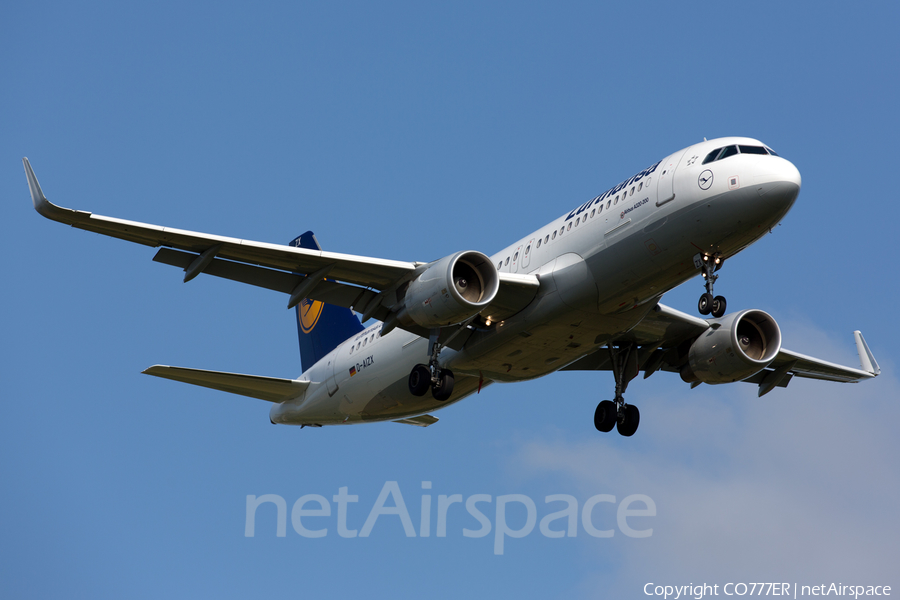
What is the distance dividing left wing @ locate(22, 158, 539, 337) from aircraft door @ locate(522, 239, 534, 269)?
109 cm

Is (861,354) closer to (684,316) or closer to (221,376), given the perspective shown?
(684,316)

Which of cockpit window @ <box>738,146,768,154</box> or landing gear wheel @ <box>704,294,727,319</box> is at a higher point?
cockpit window @ <box>738,146,768,154</box>

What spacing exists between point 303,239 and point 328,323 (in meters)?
3.58

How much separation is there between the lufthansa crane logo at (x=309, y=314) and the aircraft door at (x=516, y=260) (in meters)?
10.0

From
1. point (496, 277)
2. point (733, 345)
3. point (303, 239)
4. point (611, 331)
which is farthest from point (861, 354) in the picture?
point (303, 239)

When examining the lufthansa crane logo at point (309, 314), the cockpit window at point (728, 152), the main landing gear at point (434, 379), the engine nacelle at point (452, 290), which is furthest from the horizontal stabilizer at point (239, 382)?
the cockpit window at point (728, 152)

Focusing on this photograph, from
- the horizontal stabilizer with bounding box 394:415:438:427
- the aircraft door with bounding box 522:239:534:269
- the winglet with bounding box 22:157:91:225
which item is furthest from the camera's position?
the horizontal stabilizer with bounding box 394:415:438:427

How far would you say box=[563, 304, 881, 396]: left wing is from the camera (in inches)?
1144

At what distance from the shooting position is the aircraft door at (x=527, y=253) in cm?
2595

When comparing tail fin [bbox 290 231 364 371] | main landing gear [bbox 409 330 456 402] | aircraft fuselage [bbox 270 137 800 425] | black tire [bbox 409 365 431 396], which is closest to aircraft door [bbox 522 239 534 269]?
aircraft fuselage [bbox 270 137 800 425]

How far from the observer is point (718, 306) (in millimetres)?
22688

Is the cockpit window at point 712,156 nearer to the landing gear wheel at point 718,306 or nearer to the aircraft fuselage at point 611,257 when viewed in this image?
the aircraft fuselage at point 611,257

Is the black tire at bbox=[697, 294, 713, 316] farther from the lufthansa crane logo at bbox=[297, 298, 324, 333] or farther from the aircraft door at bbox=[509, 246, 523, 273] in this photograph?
the lufthansa crane logo at bbox=[297, 298, 324, 333]

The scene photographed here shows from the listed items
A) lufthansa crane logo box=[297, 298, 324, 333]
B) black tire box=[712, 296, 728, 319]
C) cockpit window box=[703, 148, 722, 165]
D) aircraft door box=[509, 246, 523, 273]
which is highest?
lufthansa crane logo box=[297, 298, 324, 333]
